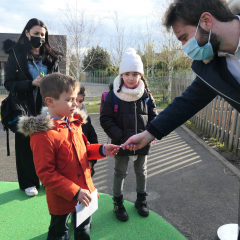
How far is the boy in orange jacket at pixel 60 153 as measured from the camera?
5.74ft

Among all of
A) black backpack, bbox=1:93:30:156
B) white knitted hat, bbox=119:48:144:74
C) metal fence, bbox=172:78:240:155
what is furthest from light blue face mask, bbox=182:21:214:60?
metal fence, bbox=172:78:240:155

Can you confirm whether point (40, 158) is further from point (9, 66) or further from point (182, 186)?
point (182, 186)

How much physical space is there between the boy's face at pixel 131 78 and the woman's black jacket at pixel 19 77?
48.2 inches

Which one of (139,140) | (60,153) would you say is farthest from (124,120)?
(60,153)

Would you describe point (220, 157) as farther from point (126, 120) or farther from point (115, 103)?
point (115, 103)

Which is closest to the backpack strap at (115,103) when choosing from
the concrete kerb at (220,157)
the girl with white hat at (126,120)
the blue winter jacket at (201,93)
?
the girl with white hat at (126,120)

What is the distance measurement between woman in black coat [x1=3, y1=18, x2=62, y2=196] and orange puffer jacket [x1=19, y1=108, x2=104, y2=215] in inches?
48.6

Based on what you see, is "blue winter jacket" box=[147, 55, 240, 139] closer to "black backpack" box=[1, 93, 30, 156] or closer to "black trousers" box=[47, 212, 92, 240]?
"black trousers" box=[47, 212, 92, 240]

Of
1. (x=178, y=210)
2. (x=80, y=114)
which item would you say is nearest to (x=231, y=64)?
(x=80, y=114)

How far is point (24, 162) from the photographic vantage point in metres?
3.26

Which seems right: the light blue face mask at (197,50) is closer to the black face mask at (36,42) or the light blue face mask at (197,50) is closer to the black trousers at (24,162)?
the black face mask at (36,42)

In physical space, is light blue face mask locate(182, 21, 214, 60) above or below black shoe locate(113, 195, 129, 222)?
above

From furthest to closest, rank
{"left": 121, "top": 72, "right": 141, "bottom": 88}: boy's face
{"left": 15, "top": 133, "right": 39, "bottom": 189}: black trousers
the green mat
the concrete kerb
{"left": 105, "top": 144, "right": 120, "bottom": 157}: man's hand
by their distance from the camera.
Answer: the concrete kerb → {"left": 15, "top": 133, "right": 39, "bottom": 189}: black trousers → {"left": 121, "top": 72, "right": 141, "bottom": 88}: boy's face → the green mat → {"left": 105, "top": 144, "right": 120, "bottom": 157}: man's hand

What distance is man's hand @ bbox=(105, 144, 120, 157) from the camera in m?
2.11
